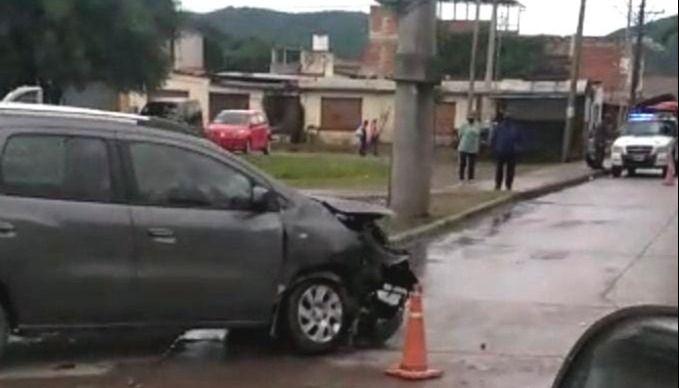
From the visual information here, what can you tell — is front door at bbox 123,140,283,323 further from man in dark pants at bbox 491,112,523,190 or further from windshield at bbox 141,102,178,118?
windshield at bbox 141,102,178,118

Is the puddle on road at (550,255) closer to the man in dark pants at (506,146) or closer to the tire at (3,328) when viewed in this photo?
the tire at (3,328)

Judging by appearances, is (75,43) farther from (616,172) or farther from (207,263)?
(207,263)

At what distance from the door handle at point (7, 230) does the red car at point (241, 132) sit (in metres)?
38.1

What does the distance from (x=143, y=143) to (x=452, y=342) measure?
2.88m

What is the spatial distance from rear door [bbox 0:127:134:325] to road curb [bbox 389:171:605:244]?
5.55 m

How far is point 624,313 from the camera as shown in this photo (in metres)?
2.43

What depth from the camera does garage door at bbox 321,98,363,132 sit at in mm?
64438

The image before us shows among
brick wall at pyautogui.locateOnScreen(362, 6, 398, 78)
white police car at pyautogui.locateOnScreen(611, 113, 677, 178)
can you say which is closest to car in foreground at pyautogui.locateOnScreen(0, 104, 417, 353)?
white police car at pyautogui.locateOnScreen(611, 113, 677, 178)

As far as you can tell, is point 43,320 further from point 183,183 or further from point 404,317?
point 404,317

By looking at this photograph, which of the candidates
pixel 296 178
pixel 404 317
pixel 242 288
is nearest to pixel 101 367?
pixel 242 288

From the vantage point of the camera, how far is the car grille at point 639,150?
35.6 m

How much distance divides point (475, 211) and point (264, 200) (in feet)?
43.3

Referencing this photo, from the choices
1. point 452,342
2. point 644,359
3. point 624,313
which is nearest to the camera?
point 644,359

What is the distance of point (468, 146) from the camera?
99.2 ft
